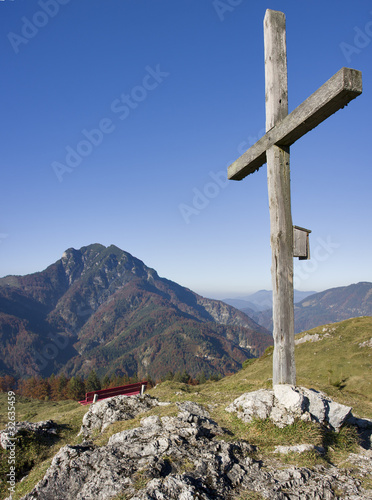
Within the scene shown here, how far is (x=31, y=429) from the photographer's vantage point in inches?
419

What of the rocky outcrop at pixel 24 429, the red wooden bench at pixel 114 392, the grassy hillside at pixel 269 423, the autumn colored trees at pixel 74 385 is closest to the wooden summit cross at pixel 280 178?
the grassy hillside at pixel 269 423

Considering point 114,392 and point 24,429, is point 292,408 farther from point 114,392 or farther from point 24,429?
point 114,392

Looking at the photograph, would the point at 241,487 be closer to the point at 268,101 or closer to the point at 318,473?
the point at 318,473

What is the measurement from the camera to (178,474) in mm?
4570

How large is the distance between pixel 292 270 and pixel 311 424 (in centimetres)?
336

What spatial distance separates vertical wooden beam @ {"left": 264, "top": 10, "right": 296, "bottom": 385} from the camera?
22.5 feet

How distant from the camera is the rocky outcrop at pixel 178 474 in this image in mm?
4352

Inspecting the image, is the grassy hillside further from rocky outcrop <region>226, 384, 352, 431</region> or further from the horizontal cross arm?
the horizontal cross arm

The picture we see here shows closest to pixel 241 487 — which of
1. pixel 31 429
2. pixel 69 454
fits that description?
pixel 69 454

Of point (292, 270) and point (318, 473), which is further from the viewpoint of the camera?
point (292, 270)

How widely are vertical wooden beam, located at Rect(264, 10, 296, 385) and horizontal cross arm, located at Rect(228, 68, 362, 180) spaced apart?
298 mm

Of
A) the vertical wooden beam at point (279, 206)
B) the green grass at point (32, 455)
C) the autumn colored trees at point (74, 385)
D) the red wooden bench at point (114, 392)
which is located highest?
the vertical wooden beam at point (279, 206)

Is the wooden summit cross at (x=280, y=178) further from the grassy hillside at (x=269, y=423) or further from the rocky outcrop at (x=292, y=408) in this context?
the grassy hillside at (x=269, y=423)

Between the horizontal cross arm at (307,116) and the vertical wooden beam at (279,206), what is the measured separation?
298mm
